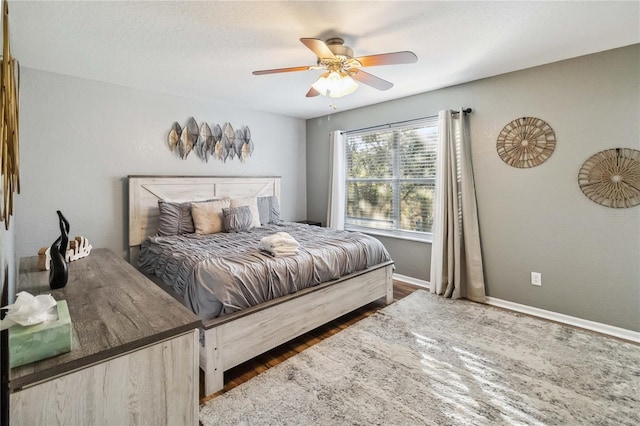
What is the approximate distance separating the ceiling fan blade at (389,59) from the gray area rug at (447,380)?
215cm

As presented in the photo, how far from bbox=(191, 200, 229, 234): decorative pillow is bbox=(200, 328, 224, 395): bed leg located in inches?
67.8

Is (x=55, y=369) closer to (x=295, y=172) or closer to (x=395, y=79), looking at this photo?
(x=395, y=79)

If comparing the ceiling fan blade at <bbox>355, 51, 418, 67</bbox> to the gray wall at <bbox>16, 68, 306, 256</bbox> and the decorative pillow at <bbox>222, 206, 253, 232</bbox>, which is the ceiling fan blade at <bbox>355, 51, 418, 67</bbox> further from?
the gray wall at <bbox>16, 68, 306, 256</bbox>

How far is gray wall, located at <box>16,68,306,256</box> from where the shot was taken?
9.53ft

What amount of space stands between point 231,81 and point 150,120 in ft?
3.80

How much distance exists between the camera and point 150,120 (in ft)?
11.9

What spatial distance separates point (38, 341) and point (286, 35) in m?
2.28

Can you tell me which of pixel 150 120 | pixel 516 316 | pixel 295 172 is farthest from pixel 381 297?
pixel 150 120

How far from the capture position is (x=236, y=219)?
140 inches

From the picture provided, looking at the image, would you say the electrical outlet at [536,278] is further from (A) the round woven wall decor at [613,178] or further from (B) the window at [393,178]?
(B) the window at [393,178]

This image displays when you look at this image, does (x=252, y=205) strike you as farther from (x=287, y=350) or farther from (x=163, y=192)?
(x=287, y=350)

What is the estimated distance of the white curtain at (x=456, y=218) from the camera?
3383mm

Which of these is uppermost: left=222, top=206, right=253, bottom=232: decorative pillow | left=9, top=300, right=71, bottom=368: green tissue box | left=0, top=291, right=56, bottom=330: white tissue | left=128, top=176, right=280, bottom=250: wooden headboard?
left=128, top=176, right=280, bottom=250: wooden headboard

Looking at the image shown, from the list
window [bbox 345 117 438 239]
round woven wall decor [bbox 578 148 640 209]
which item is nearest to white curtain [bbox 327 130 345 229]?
window [bbox 345 117 438 239]
